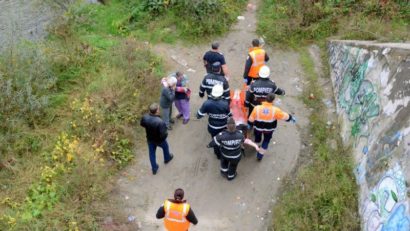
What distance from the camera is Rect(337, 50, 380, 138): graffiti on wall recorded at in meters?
8.11

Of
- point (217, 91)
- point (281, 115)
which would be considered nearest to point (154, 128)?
point (217, 91)

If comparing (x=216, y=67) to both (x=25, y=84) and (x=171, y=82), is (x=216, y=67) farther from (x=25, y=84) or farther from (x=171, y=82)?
(x=25, y=84)

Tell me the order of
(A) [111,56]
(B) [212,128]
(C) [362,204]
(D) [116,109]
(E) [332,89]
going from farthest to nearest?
1. (A) [111,56]
2. (E) [332,89]
3. (D) [116,109]
4. (B) [212,128]
5. (C) [362,204]

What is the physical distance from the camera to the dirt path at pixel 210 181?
25.9ft

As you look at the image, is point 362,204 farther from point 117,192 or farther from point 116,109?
point 116,109

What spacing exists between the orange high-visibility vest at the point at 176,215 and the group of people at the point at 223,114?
2cm

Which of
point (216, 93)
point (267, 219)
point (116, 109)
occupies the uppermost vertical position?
point (216, 93)

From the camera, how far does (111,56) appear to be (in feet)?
37.4

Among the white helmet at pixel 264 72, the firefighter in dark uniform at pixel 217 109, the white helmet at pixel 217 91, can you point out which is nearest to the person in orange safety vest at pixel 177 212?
the firefighter in dark uniform at pixel 217 109

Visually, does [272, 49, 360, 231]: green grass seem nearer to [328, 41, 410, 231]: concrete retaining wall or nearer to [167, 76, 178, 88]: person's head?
[328, 41, 410, 231]: concrete retaining wall

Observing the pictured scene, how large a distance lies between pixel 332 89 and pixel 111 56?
5.93 m

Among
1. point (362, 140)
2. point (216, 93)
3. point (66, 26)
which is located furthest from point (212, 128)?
point (66, 26)

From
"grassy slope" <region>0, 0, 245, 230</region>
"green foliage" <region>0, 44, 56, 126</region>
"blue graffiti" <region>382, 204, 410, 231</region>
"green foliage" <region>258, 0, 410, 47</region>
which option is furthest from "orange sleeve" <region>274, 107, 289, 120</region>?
"green foliage" <region>0, 44, 56, 126</region>

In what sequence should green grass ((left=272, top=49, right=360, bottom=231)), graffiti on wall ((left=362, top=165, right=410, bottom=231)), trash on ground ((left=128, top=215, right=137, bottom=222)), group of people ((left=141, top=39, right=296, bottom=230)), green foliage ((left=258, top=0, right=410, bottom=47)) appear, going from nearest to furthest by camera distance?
graffiti on wall ((left=362, top=165, right=410, bottom=231))
green grass ((left=272, top=49, right=360, bottom=231))
group of people ((left=141, top=39, right=296, bottom=230))
trash on ground ((left=128, top=215, right=137, bottom=222))
green foliage ((left=258, top=0, right=410, bottom=47))
